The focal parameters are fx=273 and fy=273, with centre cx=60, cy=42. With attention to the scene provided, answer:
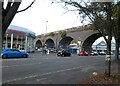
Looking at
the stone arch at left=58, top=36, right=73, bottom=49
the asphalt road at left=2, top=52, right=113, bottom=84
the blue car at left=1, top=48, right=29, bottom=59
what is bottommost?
the asphalt road at left=2, top=52, right=113, bottom=84

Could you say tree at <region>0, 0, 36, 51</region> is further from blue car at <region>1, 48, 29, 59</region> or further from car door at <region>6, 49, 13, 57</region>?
car door at <region>6, 49, 13, 57</region>

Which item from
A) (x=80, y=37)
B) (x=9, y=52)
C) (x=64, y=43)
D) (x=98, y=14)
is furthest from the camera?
(x=64, y=43)

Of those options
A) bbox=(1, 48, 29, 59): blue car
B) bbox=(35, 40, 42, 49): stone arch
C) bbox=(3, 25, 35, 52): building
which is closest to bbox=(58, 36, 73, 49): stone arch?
bbox=(3, 25, 35, 52): building

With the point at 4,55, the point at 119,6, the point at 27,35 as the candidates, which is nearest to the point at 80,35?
the point at 27,35

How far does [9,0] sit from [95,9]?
1087 cm

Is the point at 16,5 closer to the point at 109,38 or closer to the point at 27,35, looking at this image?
the point at 109,38

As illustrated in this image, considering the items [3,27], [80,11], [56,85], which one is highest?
[80,11]

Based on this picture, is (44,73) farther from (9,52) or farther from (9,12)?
(9,52)

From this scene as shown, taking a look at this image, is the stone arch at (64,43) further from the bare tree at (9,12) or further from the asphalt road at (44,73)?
the bare tree at (9,12)

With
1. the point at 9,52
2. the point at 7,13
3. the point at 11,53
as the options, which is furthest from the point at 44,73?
the point at 11,53

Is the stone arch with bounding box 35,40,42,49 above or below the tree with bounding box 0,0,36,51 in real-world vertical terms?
above

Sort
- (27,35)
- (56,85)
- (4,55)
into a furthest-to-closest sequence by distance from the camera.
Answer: (27,35) → (4,55) → (56,85)

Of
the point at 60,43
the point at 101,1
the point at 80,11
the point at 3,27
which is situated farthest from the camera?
the point at 60,43

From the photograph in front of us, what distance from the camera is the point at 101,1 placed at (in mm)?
14781
